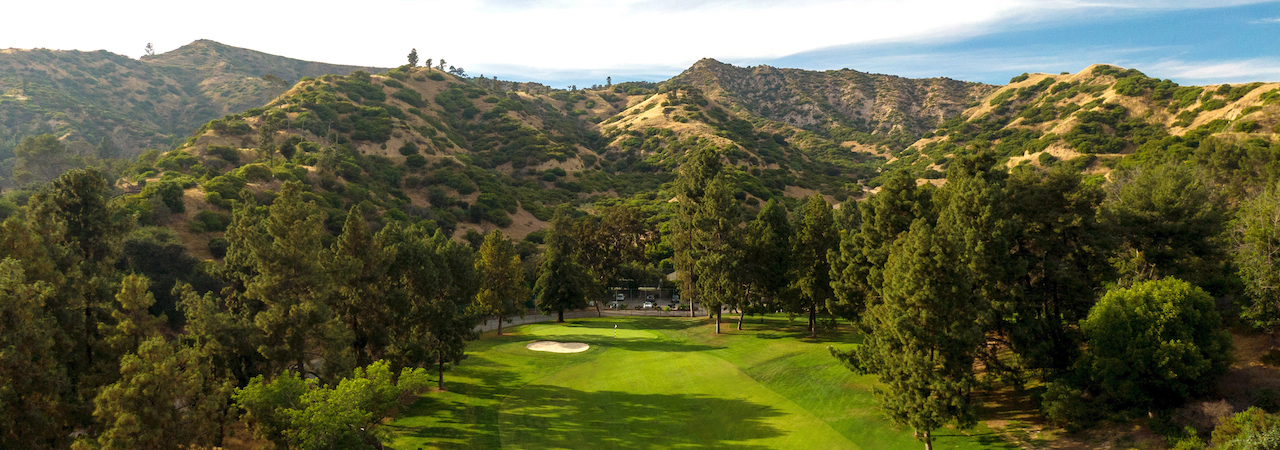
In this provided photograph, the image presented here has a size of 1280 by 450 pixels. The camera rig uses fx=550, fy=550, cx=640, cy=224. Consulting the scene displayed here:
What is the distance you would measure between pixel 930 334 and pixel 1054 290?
11.3 metres

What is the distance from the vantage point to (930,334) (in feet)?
83.5

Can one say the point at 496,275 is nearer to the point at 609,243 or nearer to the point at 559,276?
the point at 559,276

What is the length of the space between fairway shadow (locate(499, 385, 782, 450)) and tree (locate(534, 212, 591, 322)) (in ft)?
87.4

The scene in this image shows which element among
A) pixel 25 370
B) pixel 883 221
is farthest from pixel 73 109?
pixel 883 221

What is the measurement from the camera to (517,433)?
1206 inches

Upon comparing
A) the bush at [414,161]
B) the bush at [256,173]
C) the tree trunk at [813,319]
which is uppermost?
the bush at [414,161]

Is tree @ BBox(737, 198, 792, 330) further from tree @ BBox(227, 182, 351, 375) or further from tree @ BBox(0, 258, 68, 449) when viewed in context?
tree @ BBox(0, 258, 68, 449)

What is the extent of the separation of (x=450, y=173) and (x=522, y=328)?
Answer: 229 feet

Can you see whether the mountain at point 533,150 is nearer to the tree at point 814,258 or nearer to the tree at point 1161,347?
the tree at point 1161,347

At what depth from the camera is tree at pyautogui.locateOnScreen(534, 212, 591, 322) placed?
6450cm

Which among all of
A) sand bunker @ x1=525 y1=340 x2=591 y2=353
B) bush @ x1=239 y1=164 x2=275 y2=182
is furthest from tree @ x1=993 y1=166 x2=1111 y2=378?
bush @ x1=239 y1=164 x2=275 y2=182

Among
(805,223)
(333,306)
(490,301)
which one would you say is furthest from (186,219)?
(805,223)

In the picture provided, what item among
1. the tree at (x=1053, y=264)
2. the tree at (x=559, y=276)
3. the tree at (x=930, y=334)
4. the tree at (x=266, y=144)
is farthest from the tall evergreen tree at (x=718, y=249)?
the tree at (x=266, y=144)

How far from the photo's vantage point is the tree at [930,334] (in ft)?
81.0
